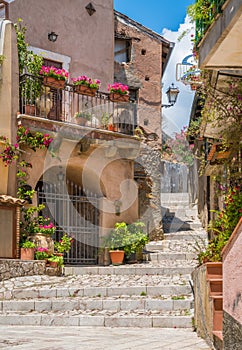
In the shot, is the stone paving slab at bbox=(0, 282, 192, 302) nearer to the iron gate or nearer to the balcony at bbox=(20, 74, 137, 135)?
the iron gate

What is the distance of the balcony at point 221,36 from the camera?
5.98m

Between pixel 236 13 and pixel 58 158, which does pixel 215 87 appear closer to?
pixel 236 13

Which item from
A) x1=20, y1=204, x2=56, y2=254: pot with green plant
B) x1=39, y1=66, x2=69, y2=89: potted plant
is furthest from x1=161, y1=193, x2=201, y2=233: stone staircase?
x1=39, y1=66, x2=69, y2=89: potted plant

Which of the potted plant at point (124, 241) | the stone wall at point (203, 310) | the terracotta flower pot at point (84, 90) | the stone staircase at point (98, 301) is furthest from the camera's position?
the terracotta flower pot at point (84, 90)

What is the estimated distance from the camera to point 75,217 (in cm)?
1803

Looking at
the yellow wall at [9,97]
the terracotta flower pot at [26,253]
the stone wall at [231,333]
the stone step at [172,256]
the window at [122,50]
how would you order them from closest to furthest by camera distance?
the stone wall at [231,333], the terracotta flower pot at [26,253], the yellow wall at [9,97], the stone step at [172,256], the window at [122,50]

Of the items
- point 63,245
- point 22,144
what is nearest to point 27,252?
point 63,245

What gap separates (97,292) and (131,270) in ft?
11.6

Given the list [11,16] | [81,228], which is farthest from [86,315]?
[11,16]

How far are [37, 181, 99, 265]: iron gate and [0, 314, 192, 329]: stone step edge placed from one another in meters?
6.99

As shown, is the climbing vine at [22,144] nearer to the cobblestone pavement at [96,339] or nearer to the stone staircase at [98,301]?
the stone staircase at [98,301]

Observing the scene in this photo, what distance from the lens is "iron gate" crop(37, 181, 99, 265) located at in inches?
693

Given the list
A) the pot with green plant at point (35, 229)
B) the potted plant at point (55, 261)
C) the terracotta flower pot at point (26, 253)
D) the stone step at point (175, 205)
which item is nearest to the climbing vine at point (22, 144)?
the pot with green plant at point (35, 229)

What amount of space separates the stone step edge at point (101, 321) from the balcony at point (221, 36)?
15.6 feet
